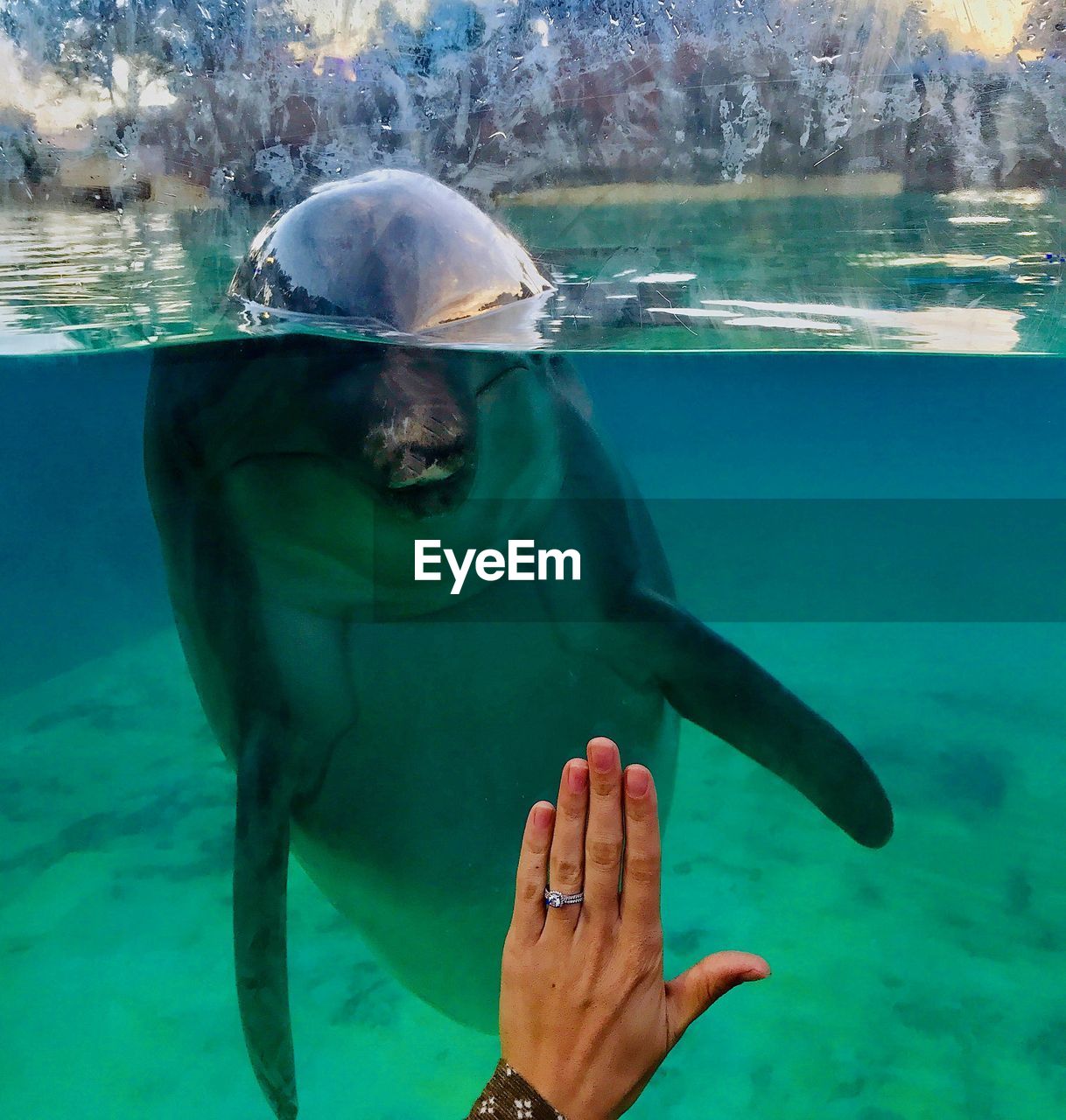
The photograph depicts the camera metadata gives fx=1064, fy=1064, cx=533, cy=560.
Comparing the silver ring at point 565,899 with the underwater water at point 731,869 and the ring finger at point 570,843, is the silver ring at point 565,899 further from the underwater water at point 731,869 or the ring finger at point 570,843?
the underwater water at point 731,869

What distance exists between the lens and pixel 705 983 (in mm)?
1761

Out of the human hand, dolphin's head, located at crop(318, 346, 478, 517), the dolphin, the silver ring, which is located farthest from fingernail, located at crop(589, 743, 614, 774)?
the dolphin

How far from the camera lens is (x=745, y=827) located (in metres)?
8.94

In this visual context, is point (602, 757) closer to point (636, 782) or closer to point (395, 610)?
point (636, 782)

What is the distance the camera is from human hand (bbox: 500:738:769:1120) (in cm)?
169

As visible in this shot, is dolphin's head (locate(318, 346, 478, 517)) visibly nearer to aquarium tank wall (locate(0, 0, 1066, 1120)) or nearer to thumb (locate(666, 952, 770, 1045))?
aquarium tank wall (locate(0, 0, 1066, 1120))

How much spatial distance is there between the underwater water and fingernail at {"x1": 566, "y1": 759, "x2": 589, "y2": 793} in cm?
279

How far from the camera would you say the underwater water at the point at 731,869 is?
6.17 m

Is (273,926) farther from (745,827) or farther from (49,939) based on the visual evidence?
(745,827)

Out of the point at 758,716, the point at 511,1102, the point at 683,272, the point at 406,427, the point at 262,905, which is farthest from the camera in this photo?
the point at 683,272

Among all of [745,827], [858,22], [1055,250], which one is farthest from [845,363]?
[858,22]

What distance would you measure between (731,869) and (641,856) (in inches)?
269

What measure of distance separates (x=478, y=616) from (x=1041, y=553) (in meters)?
13.4

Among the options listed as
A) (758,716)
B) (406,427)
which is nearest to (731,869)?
(758,716)
